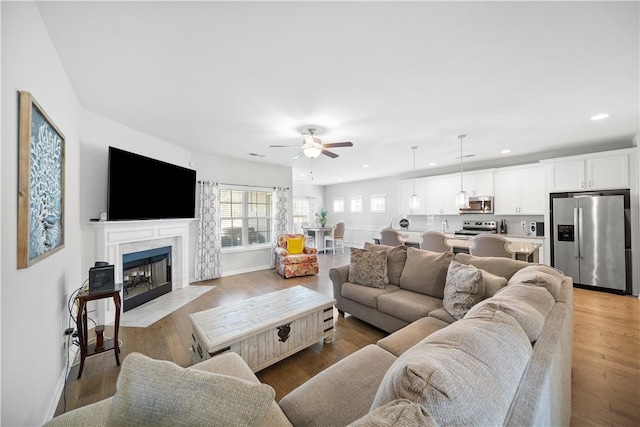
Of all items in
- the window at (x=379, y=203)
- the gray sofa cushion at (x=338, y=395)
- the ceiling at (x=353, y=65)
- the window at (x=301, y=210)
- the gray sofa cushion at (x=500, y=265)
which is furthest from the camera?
the window at (x=301, y=210)

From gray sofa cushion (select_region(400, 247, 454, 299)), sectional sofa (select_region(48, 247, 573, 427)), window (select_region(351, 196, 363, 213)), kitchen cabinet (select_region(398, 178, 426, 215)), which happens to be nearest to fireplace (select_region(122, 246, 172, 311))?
sectional sofa (select_region(48, 247, 573, 427))

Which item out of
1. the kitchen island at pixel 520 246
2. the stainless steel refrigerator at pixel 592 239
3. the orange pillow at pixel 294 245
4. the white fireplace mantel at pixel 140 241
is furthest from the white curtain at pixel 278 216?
the stainless steel refrigerator at pixel 592 239

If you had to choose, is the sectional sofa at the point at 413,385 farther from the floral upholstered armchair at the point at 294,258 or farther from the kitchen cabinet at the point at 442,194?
the kitchen cabinet at the point at 442,194

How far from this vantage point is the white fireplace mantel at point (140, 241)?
291cm

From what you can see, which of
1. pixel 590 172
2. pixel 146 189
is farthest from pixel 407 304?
pixel 590 172

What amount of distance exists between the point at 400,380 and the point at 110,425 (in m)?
0.92

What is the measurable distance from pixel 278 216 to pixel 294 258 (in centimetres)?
131

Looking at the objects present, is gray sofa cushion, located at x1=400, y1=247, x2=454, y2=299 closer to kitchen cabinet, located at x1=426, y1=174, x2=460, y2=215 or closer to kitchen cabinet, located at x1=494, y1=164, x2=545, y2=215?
kitchen cabinet, located at x1=494, y1=164, x2=545, y2=215

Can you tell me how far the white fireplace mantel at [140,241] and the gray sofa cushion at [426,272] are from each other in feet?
11.4

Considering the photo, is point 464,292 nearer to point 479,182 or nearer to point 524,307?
point 524,307

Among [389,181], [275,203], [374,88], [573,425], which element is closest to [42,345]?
[374,88]

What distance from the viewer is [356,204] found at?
8867 millimetres

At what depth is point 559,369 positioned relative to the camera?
3.55ft

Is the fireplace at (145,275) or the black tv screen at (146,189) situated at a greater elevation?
the black tv screen at (146,189)
